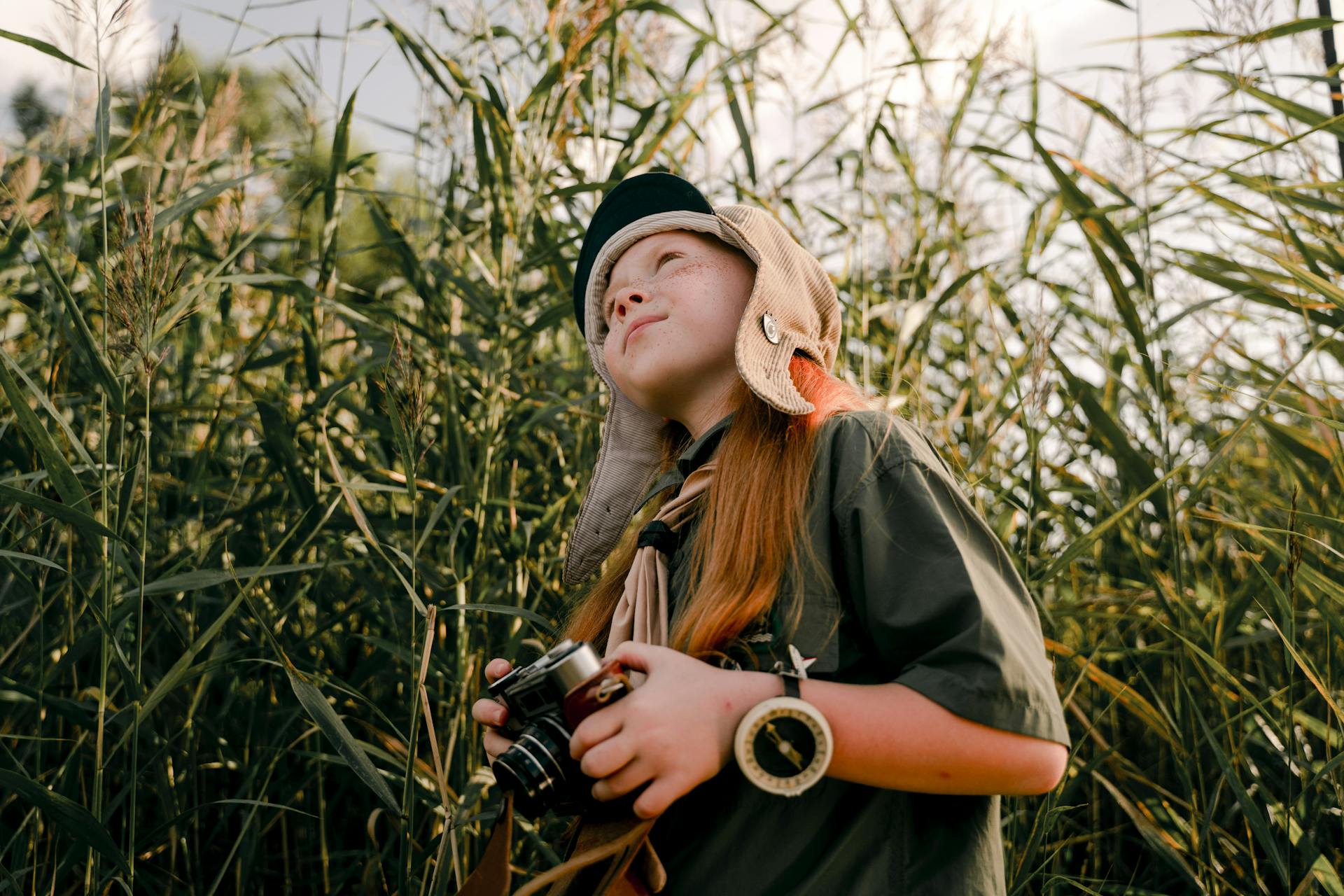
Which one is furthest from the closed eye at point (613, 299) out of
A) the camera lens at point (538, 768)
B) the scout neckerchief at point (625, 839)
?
the camera lens at point (538, 768)

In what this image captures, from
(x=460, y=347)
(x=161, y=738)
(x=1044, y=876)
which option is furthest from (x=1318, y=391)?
(x=161, y=738)

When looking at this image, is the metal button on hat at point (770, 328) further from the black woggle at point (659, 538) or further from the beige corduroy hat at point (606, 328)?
the black woggle at point (659, 538)

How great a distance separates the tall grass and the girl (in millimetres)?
338

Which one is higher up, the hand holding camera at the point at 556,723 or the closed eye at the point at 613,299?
the closed eye at the point at 613,299

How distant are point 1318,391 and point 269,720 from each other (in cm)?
205

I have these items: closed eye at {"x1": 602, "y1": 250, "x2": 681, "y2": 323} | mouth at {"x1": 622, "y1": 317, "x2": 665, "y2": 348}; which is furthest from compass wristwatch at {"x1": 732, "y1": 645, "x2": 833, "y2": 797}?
closed eye at {"x1": 602, "y1": 250, "x2": 681, "y2": 323}

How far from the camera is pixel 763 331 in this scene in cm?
127

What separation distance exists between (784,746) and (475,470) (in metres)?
1.11

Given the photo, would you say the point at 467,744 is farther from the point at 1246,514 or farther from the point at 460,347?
the point at 1246,514

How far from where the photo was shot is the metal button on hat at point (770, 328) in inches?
50.1

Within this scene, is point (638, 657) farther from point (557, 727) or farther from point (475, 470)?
Result: point (475, 470)

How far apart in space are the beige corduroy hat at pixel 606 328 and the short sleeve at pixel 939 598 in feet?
0.60

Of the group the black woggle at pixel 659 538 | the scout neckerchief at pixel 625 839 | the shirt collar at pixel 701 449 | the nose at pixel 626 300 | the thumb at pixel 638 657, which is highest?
the nose at pixel 626 300

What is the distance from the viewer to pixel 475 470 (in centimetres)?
186
